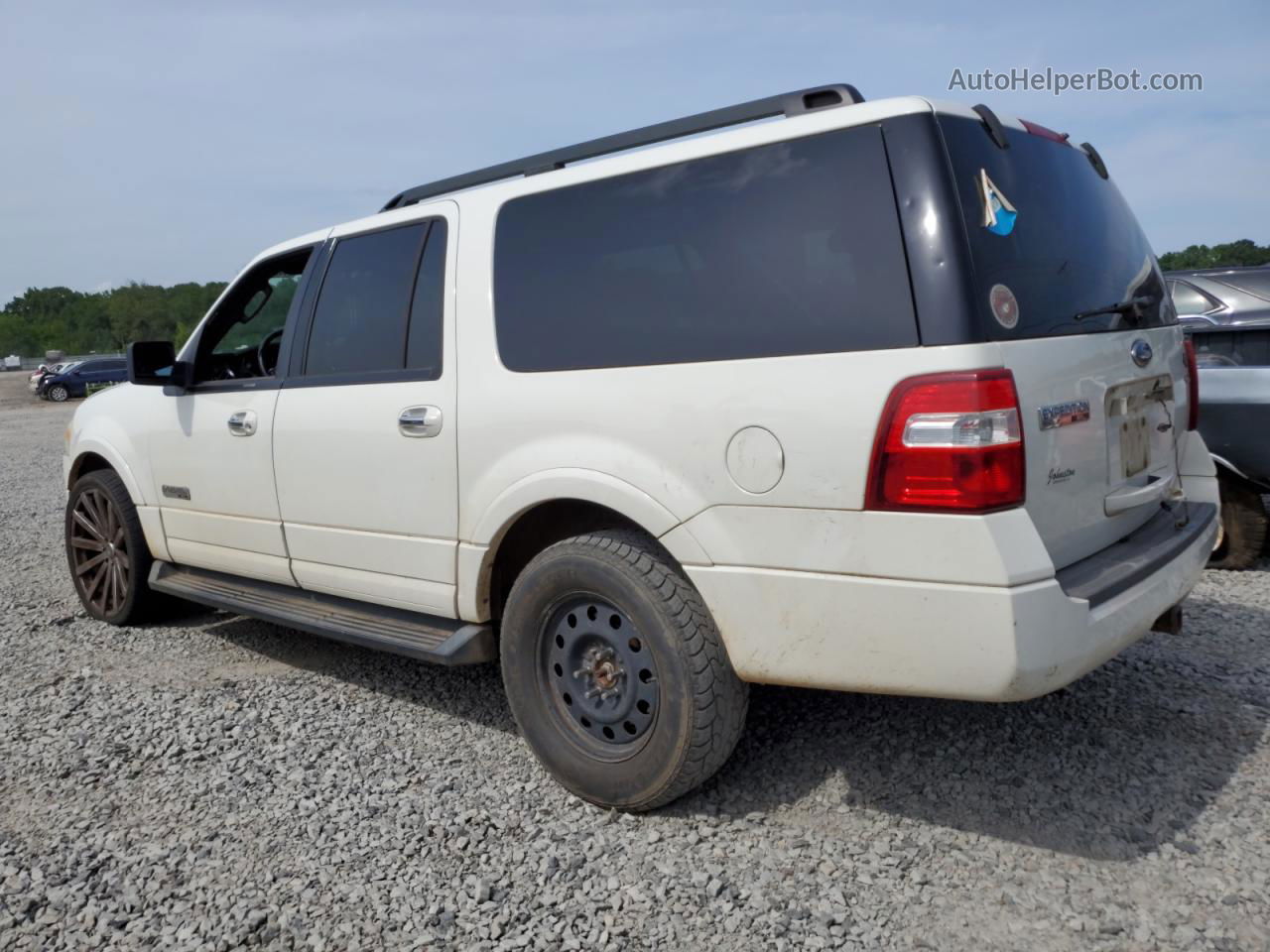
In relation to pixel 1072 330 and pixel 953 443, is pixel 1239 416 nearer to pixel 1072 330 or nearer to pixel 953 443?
pixel 1072 330

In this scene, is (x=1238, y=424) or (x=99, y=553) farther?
(x=99, y=553)

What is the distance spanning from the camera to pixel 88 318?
5221 inches

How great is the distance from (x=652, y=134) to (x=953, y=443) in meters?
1.50

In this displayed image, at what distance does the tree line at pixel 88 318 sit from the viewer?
4006 inches

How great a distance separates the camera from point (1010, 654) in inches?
97.2

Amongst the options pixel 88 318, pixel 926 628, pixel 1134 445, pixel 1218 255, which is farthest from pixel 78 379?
pixel 88 318

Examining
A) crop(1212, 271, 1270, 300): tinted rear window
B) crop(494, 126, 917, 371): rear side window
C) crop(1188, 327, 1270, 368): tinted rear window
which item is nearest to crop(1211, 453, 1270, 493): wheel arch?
crop(1188, 327, 1270, 368): tinted rear window

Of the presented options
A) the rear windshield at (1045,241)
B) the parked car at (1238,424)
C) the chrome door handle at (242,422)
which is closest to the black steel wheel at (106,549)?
the chrome door handle at (242,422)

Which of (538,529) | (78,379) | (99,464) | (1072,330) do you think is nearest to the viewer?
(1072,330)

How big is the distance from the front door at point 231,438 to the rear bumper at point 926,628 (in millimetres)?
2260

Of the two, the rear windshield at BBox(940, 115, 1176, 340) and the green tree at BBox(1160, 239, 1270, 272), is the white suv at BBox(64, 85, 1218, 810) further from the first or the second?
the green tree at BBox(1160, 239, 1270, 272)

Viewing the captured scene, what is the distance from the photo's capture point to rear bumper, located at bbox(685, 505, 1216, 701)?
8.14 ft

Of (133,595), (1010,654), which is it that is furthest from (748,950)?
(133,595)

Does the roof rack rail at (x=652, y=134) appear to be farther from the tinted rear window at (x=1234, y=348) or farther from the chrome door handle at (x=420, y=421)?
the tinted rear window at (x=1234, y=348)
